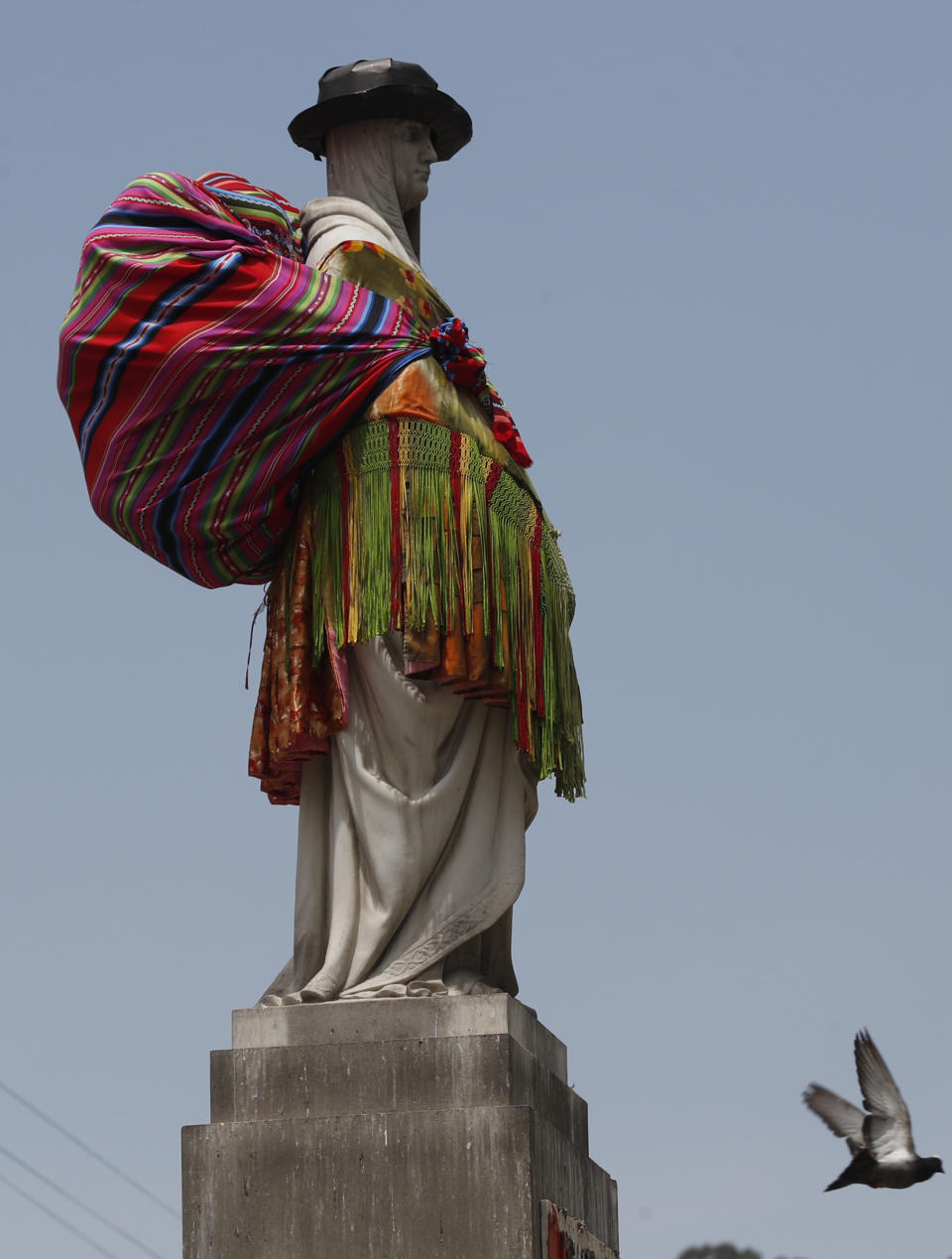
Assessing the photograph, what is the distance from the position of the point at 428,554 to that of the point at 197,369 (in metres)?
1.07

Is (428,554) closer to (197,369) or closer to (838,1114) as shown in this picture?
(197,369)

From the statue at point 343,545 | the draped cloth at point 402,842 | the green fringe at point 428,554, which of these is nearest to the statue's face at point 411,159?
the statue at point 343,545

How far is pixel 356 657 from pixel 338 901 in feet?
2.92

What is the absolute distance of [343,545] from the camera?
949 cm

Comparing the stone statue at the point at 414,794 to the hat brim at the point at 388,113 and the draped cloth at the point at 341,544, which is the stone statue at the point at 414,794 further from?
the hat brim at the point at 388,113

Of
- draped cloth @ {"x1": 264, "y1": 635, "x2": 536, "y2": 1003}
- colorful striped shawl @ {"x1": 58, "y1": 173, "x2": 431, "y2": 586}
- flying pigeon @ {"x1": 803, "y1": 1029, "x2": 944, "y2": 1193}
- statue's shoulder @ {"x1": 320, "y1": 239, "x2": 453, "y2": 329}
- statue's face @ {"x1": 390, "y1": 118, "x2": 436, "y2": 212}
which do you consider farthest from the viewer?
flying pigeon @ {"x1": 803, "y1": 1029, "x2": 944, "y2": 1193}

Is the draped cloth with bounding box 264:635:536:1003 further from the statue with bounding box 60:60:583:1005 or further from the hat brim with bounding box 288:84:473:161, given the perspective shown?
the hat brim with bounding box 288:84:473:161

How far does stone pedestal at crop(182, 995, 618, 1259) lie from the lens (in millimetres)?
8688

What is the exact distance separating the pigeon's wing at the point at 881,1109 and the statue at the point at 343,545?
234cm

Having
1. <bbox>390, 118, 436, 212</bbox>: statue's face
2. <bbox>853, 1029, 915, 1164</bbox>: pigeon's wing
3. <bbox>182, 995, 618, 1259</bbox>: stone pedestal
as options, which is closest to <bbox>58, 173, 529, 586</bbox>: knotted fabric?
<bbox>390, 118, 436, 212</bbox>: statue's face

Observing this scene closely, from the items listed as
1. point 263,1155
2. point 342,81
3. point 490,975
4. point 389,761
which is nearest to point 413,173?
point 342,81

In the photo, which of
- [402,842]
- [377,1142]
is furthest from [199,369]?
[377,1142]

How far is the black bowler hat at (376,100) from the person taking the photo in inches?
396

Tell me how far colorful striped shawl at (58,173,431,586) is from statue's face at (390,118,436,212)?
824 mm
